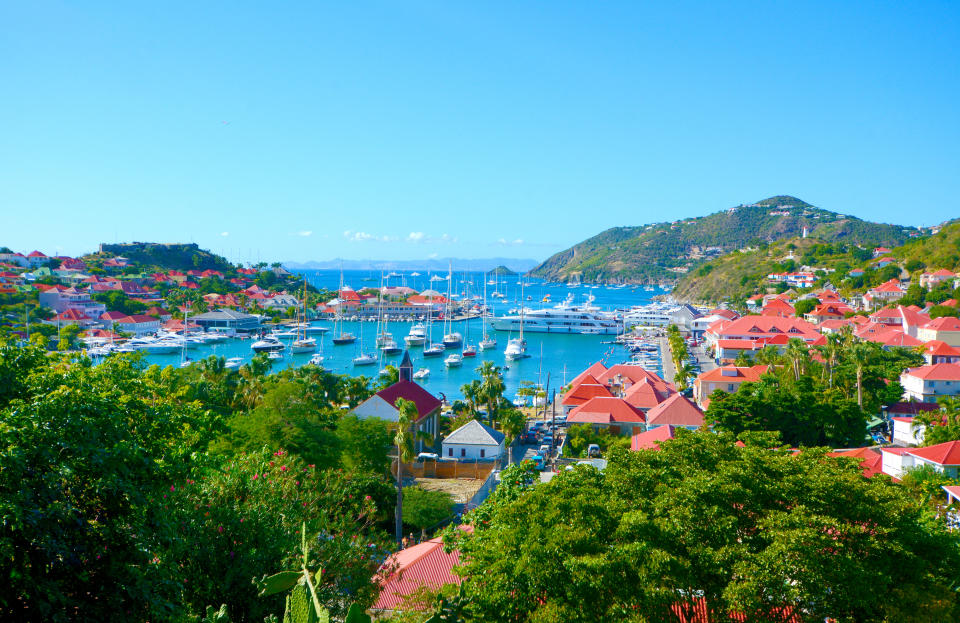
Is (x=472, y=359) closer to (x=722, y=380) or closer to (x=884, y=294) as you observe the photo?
(x=722, y=380)

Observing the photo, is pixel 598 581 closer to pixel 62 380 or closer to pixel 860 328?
pixel 62 380

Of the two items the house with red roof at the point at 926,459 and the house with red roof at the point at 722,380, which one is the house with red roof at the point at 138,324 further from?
the house with red roof at the point at 926,459

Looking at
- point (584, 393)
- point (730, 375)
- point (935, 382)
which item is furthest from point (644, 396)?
point (935, 382)

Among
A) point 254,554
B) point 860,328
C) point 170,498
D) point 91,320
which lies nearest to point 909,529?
point 254,554

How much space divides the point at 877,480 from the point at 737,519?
4.11 m

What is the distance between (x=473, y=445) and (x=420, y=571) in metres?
17.2

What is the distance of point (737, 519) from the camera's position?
10703mm

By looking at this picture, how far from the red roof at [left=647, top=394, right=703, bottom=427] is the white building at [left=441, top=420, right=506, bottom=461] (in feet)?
31.3

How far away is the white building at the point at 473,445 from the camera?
33.4 m

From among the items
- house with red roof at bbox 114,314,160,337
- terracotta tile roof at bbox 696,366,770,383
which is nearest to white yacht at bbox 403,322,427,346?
house with red roof at bbox 114,314,160,337

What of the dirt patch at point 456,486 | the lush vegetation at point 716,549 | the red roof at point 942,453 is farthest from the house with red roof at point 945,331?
the lush vegetation at point 716,549

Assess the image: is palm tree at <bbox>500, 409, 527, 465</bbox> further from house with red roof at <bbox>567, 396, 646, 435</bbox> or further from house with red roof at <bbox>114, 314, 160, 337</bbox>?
house with red roof at <bbox>114, 314, 160, 337</bbox>

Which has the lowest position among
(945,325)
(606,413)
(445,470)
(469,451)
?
(445,470)

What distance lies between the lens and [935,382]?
4391 centimetres
